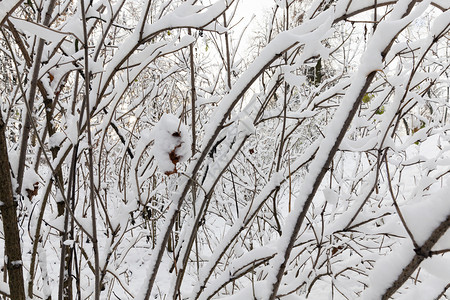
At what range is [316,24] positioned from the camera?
84 centimetres

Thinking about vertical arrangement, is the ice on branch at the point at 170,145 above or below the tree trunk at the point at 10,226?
above

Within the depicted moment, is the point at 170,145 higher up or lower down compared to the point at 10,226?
higher up

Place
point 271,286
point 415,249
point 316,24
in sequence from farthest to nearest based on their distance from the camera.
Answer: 1. point 316,24
2. point 271,286
3. point 415,249

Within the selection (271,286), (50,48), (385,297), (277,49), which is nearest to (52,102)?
(50,48)

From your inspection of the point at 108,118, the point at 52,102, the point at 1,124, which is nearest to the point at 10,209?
the point at 1,124

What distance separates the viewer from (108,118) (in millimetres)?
969

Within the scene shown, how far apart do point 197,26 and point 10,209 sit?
687mm

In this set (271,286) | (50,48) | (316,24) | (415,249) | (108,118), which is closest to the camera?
(415,249)

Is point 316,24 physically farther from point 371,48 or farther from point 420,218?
point 420,218

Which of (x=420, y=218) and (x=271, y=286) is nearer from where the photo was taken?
(x=420, y=218)

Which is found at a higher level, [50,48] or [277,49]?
[50,48]

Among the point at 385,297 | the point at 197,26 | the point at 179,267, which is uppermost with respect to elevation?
the point at 197,26

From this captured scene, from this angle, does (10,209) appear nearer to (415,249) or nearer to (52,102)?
(52,102)

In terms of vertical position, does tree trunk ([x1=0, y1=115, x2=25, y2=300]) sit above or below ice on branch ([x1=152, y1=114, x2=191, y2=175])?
below
